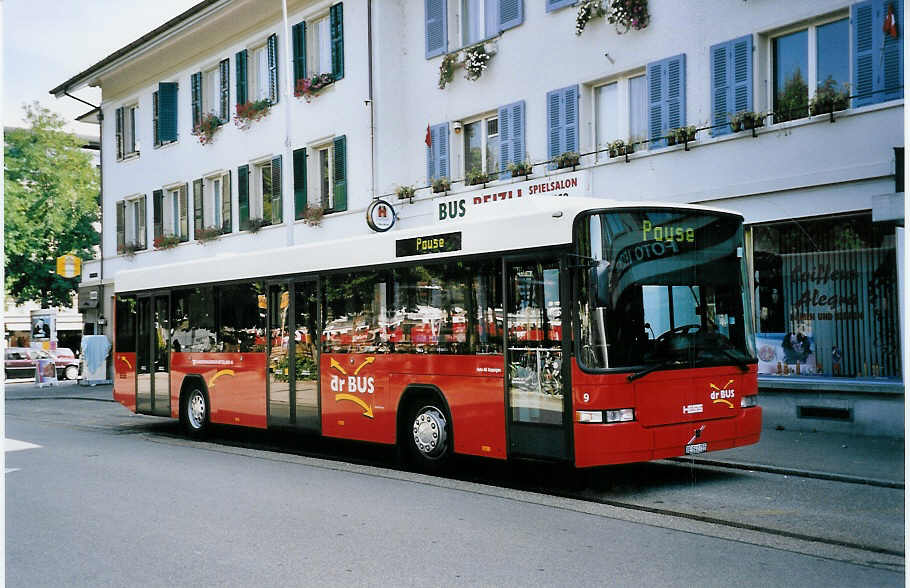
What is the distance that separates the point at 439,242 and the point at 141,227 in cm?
2417

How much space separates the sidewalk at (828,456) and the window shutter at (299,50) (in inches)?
607

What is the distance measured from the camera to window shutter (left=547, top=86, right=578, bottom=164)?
690 inches

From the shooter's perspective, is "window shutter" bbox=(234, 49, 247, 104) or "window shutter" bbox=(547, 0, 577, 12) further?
"window shutter" bbox=(234, 49, 247, 104)

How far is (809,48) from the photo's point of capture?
1412cm

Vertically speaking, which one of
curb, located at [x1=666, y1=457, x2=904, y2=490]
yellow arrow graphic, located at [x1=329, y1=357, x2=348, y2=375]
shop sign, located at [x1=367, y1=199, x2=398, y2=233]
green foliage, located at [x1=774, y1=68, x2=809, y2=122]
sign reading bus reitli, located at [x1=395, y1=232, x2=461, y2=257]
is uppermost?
green foliage, located at [x1=774, y1=68, x2=809, y2=122]

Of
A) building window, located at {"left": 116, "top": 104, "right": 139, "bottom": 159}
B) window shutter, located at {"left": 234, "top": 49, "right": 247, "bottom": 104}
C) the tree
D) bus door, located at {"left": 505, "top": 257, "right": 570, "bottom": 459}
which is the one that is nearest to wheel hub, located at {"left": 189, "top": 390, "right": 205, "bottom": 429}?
bus door, located at {"left": 505, "top": 257, "right": 570, "bottom": 459}

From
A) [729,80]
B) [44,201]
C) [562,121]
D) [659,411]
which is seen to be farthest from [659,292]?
[44,201]

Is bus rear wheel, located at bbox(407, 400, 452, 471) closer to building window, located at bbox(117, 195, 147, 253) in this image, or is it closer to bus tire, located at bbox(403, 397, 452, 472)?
bus tire, located at bbox(403, 397, 452, 472)

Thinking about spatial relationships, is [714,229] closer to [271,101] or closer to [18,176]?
[271,101]

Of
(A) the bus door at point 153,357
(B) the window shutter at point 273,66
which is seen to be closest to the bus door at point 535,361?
(A) the bus door at point 153,357

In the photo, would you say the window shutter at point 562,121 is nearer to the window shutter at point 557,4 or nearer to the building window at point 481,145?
the window shutter at point 557,4

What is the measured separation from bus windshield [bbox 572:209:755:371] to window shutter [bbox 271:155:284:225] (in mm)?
17442

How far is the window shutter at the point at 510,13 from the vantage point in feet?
61.2

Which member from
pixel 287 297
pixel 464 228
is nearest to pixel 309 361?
pixel 287 297
